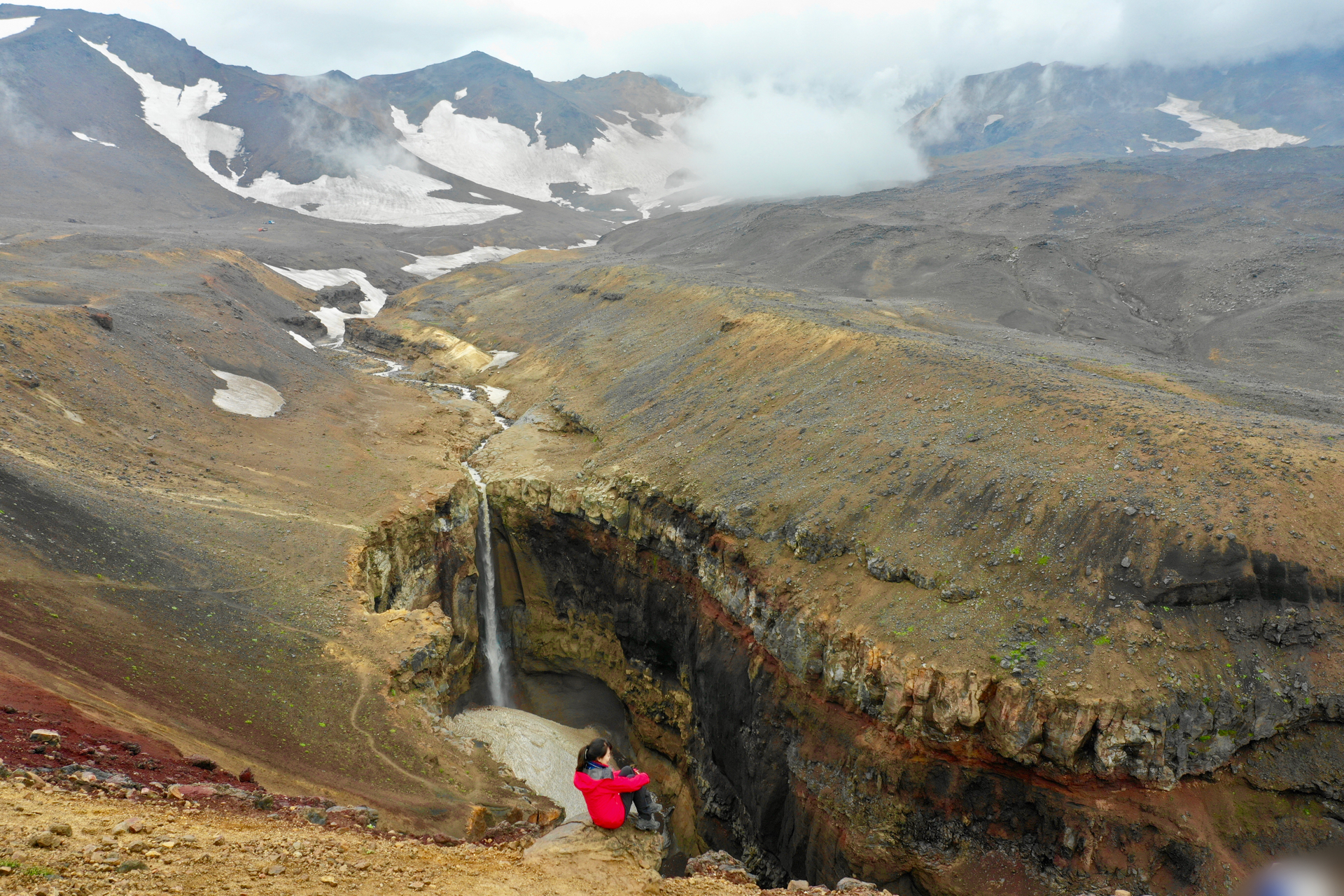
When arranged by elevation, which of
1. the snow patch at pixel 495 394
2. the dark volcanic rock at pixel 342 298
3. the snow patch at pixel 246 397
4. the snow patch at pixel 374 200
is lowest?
the snow patch at pixel 495 394

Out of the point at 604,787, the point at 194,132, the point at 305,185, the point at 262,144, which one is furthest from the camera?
the point at 262,144

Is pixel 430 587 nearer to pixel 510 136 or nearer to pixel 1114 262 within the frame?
Result: pixel 1114 262

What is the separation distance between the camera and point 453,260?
106125 mm

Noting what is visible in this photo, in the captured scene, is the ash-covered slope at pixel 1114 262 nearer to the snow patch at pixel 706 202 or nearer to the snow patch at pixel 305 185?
the snow patch at pixel 706 202

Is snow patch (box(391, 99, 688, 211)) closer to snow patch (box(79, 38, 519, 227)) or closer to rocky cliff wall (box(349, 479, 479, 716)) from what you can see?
snow patch (box(79, 38, 519, 227))

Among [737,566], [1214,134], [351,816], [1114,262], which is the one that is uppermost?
[1214,134]

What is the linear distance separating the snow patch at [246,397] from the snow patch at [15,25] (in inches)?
6260

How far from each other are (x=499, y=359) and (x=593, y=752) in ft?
147

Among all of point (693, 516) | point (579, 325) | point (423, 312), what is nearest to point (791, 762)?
point (693, 516)

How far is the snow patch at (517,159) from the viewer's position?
16488cm

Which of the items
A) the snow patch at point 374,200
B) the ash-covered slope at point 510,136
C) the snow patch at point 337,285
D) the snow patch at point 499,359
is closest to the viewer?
the snow patch at point 499,359

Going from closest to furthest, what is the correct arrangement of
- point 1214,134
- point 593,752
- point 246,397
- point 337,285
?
1. point 593,752
2. point 246,397
3. point 337,285
4. point 1214,134

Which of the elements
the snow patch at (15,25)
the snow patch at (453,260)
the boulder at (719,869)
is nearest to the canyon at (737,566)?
the boulder at (719,869)

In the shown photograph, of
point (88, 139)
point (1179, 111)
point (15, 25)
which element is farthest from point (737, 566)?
point (1179, 111)
